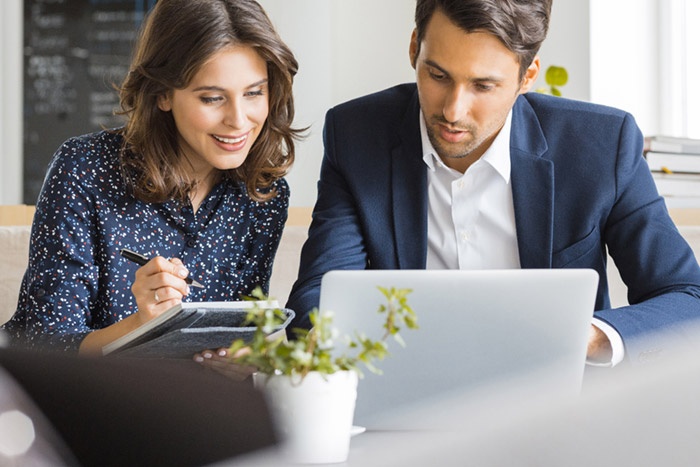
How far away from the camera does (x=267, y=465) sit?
750 millimetres

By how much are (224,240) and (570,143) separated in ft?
2.31

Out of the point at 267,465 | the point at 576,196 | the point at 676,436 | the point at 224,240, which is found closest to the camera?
the point at 676,436

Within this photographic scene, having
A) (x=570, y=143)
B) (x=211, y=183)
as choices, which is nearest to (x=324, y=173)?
(x=211, y=183)

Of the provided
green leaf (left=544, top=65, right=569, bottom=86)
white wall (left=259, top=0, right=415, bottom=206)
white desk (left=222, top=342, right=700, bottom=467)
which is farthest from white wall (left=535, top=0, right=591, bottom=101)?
white desk (left=222, top=342, right=700, bottom=467)

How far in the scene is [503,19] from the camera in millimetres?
1606

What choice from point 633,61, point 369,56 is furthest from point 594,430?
point 369,56

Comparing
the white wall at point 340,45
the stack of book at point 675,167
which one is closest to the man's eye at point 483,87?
the stack of book at point 675,167

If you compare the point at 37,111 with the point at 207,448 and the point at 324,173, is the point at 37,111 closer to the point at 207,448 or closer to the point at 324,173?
the point at 324,173

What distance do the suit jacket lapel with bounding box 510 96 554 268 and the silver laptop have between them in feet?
2.12

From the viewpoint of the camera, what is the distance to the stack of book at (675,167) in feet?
8.11

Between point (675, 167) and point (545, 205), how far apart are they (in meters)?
0.97

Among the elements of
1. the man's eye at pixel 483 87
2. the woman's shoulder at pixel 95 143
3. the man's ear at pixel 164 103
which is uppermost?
the man's eye at pixel 483 87

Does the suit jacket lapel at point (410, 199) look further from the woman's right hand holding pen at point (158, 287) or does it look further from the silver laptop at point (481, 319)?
the silver laptop at point (481, 319)

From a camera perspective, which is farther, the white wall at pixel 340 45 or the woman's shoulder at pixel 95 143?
the white wall at pixel 340 45
